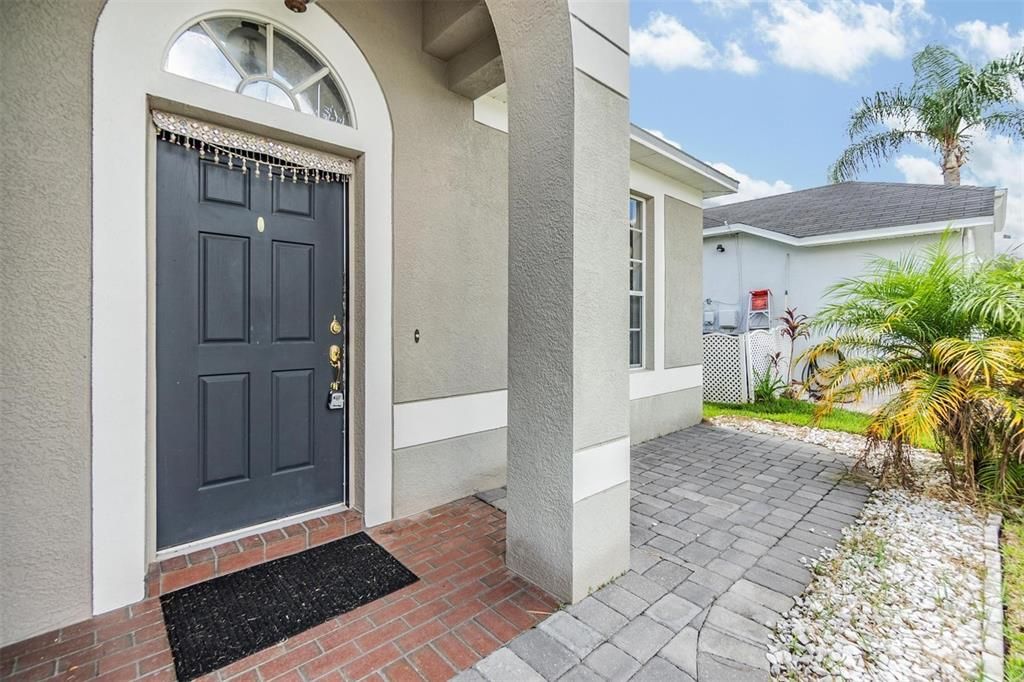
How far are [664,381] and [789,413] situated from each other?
2.74 meters

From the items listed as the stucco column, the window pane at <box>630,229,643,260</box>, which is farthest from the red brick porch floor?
the window pane at <box>630,229,643,260</box>

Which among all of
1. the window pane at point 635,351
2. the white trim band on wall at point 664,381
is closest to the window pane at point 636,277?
the window pane at point 635,351

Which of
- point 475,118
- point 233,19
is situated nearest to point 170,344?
point 233,19

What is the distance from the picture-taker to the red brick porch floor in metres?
1.89

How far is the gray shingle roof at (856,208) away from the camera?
9.31 metres

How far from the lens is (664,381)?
5.81 metres

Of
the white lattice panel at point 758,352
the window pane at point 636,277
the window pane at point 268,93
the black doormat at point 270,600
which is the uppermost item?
the window pane at point 268,93

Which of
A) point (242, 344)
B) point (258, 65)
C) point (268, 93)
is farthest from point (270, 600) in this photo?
point (258, 65)

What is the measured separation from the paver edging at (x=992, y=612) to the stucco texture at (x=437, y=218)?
3142mm

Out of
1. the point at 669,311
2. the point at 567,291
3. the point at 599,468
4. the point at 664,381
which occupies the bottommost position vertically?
the point at 599,468

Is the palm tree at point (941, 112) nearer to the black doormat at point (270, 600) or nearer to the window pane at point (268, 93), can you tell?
the window pane at point (268, 93)

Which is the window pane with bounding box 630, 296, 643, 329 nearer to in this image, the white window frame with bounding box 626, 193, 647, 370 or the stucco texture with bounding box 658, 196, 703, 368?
the white window frame with bounding box 626, 193, 647, 370

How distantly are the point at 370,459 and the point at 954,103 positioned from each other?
606 inches

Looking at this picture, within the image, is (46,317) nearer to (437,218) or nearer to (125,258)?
(125,258)
